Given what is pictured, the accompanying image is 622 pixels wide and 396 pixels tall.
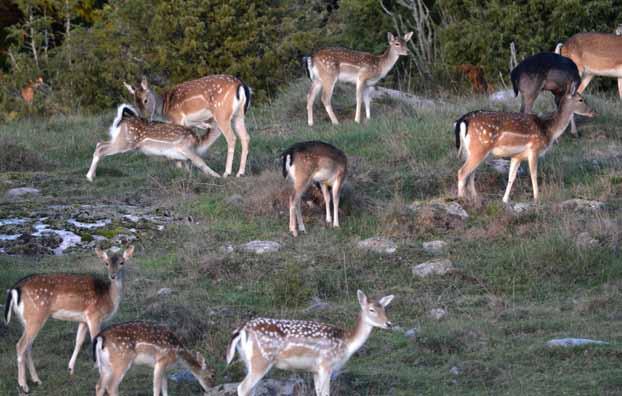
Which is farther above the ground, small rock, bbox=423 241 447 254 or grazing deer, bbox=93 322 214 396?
grazing deer, bbox=93 322 214 396

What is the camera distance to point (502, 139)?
14.0 m

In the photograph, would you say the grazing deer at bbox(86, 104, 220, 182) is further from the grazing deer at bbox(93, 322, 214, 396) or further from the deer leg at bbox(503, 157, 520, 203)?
the grazing deer at bbox(93, 322, 214, 396)

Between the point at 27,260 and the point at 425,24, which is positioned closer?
the point at 27,260

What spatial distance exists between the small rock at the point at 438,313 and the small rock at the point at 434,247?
170 cm

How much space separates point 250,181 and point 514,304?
4.85 m

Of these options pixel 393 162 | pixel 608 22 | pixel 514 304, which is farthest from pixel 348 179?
pixel 608 22

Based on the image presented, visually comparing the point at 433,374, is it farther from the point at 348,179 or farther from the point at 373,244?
the point at 348,179

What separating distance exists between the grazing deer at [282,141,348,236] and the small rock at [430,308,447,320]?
9.42 feet

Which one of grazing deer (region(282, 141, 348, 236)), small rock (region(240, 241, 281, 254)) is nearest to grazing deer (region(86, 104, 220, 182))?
grazing deer (region(282, 141, 348, 236))

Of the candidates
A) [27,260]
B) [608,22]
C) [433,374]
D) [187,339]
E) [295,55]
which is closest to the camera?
[433,374]

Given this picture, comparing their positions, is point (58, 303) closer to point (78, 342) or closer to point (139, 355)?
point (78, 342)

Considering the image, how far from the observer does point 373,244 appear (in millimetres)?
12852

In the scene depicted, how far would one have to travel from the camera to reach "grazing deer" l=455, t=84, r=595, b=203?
45.8 ft

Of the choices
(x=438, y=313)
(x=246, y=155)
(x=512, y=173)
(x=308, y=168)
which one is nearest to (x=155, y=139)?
(x=246, y=155)
